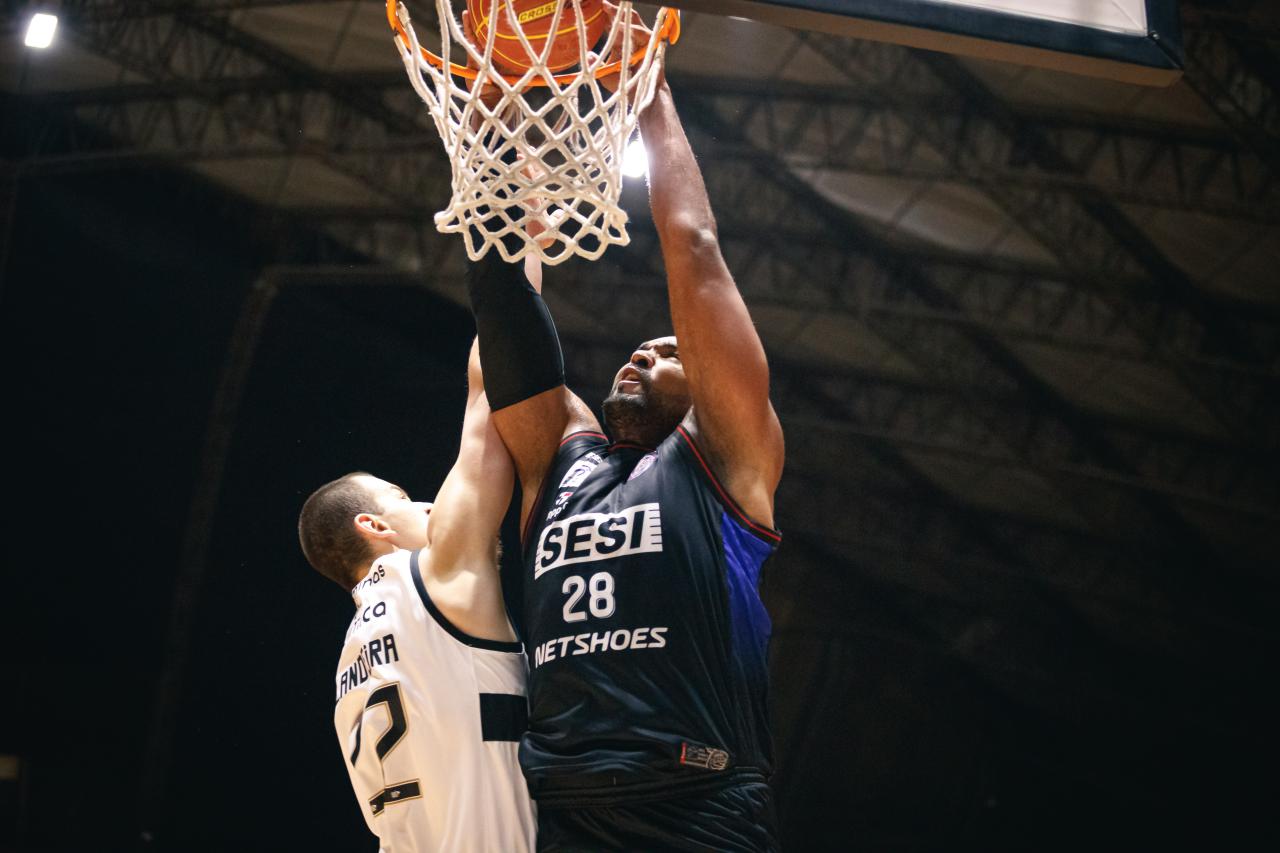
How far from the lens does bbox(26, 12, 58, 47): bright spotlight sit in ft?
26.8

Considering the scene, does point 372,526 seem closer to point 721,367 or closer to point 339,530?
point 339,530

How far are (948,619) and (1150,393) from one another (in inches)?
134

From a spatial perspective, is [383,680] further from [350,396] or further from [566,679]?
[350,396]

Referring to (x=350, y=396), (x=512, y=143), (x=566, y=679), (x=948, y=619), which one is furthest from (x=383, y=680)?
(x=948, y=619)

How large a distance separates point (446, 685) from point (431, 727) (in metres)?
0.10

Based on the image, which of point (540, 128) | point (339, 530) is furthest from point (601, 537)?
point (339, 530)

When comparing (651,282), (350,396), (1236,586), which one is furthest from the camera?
(1236,586)

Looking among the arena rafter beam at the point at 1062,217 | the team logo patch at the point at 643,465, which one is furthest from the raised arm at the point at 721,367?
the arena rafter beam at the point at 1062,217

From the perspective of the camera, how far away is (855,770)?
40.5 feet

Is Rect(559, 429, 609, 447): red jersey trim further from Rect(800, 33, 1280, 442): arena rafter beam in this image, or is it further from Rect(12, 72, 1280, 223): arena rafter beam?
Rect(12, 72, 1280, 223): arena rafter beam

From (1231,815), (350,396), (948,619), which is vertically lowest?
(1231,815)

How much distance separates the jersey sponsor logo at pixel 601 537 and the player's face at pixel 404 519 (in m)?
0.68

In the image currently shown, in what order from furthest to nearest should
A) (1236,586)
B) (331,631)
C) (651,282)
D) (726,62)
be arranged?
(1236,586) < (651,282) < (726,62) < (331,631)

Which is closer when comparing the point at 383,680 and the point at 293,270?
the point at 383,680
